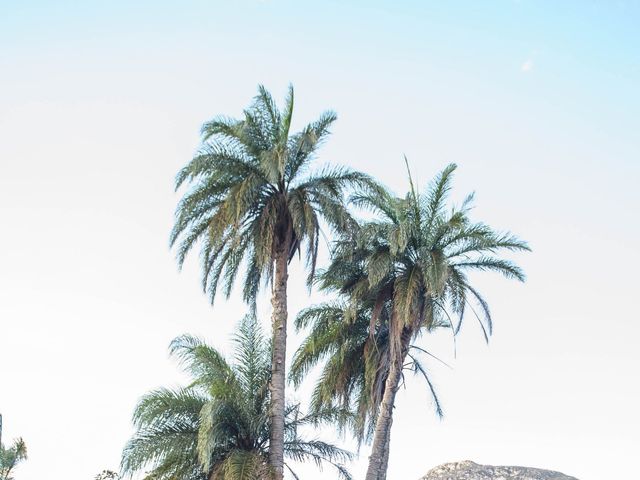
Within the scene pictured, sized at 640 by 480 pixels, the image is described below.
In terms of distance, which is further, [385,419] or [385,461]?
[385,461]

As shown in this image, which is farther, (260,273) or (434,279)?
(260,273)

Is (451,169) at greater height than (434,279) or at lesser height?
greater

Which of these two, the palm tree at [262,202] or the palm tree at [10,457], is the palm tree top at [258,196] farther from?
the palm tree at [10,457]

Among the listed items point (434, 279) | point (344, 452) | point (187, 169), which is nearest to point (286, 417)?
point (344, 452)

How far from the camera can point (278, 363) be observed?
25.2 metres

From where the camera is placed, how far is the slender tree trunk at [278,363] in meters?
23.8

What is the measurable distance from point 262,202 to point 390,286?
5042 millimetres

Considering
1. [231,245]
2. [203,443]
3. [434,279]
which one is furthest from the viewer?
[231,245]

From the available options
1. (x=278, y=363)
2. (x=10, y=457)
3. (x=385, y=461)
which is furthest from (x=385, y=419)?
(x=10, y=457)

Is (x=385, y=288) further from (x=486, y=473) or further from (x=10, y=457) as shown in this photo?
(x=10, y=457)

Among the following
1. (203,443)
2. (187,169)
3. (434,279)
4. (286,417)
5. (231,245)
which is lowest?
(203,443)

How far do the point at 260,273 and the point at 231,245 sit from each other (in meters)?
1.34

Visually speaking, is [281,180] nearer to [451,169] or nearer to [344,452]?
[451,169]

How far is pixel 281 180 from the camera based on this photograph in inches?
1029
